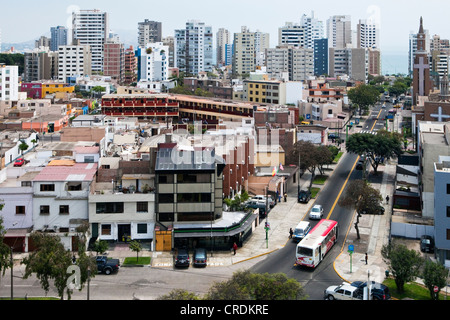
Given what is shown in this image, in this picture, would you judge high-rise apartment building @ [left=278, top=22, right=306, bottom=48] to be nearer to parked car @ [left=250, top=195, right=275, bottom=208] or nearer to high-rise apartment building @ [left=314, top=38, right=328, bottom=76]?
high-rise apartment building @ [left=314, top=38, right=328, bottom=76]

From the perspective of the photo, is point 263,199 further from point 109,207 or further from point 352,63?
point 352,63

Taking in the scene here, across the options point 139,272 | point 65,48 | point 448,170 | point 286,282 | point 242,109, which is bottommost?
point 139,272

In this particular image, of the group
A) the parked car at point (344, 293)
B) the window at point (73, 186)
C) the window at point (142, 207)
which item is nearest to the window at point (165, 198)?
the window at point (142, 207)

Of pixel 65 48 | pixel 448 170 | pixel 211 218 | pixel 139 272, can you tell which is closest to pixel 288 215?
pixel 211 218

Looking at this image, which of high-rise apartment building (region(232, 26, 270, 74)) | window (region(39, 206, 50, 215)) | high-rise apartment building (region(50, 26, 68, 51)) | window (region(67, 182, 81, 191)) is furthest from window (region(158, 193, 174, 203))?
high-rise apartment building (region(50, 26, 68, 51))

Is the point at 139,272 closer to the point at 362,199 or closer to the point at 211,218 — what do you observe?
the point at 211,218
